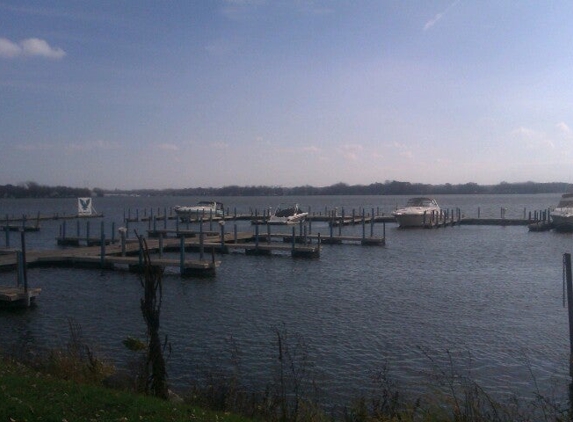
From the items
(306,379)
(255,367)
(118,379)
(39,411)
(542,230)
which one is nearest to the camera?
(39,411)

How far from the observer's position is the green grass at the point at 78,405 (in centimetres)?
756

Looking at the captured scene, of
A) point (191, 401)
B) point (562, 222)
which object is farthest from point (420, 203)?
point (191, 401)

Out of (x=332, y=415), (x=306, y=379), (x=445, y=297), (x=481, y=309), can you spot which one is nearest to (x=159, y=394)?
(x=332, y=415)

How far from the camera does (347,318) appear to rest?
62.7ft

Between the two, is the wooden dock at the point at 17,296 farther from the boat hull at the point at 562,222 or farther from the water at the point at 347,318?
the boat hull at the point at 562,222

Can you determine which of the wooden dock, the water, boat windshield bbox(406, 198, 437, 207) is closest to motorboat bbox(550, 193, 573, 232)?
boat windshield bbox(406, 198, 437, 207)

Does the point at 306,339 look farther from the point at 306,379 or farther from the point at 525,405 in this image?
the point at 525,405

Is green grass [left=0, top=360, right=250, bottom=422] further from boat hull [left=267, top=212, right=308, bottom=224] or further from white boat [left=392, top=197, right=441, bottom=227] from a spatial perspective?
white boat [left=392, top=197, right=441, bottom=227]

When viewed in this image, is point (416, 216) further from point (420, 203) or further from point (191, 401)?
point (191, 401)

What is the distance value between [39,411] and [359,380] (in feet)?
24.0

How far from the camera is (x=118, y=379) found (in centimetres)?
1042

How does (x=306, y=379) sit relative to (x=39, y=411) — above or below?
below

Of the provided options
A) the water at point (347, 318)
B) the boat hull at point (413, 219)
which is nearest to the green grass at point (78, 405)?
the water at point (347, 318)

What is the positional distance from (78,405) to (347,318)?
39.0 feet
